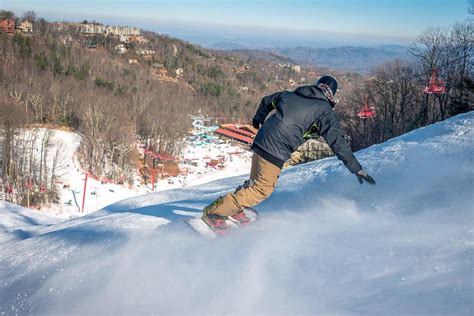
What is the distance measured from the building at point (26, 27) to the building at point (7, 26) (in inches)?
106

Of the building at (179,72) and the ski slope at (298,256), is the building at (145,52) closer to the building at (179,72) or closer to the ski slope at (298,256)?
the building at (179,72)

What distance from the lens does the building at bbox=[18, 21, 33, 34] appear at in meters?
99.2

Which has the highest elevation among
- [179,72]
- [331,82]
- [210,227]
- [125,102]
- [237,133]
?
[331,82]

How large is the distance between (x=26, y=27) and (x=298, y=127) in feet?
384

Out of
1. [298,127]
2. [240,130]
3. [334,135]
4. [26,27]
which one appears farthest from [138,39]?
[334,135]

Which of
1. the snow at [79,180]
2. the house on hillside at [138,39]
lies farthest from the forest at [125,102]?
the house on hillside at [138,39]

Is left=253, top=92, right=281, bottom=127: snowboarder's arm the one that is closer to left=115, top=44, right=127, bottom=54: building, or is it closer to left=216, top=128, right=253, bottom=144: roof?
left=216, top=128, right=253, bottom=144: roof

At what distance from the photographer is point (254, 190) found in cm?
418

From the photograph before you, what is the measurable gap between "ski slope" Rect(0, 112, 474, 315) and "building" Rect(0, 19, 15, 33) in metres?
106

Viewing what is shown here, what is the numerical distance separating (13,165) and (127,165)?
437 inches

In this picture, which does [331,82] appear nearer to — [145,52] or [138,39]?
[145,52]

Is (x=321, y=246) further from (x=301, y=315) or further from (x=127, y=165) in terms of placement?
(x=127, y=165)

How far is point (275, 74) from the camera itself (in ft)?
514

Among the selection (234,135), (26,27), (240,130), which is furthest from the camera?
(26,27)
